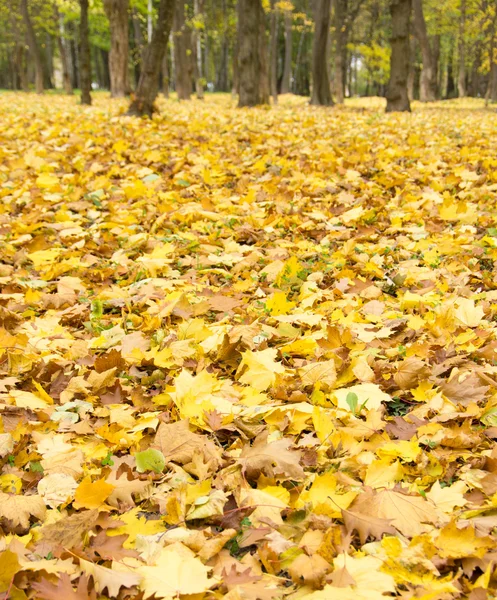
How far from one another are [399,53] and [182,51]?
823 cm

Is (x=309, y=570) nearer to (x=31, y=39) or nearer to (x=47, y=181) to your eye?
(x=47, y=181)

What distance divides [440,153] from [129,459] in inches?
229

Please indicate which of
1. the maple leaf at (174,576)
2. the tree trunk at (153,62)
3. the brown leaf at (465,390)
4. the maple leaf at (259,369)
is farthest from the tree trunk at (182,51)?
the maple leaf at (174,576)

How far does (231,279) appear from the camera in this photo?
312cm

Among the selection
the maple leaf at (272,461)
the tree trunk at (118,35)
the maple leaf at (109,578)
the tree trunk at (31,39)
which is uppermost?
the tree trunk at (31,39)

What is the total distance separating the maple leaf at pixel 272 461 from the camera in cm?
159

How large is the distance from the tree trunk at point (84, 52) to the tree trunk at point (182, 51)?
5.11 m

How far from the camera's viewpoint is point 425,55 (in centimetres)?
2036

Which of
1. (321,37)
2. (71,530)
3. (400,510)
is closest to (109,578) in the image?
(71,530)

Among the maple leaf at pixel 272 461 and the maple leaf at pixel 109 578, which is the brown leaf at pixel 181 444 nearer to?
the maple leaf at pixel 272 461

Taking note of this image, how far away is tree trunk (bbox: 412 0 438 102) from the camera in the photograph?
19.6m

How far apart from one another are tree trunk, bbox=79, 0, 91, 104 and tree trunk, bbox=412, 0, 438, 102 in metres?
12.2

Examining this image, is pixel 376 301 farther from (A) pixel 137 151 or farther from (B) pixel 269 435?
(A) pixel 137 151

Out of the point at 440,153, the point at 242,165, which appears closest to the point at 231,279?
the point at 242,165
